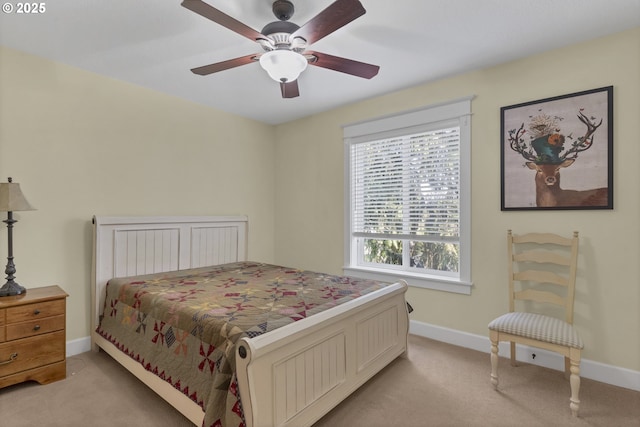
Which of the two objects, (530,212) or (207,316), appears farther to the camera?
(530,212)

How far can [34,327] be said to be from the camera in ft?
7.54

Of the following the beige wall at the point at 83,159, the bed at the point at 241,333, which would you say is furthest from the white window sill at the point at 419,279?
the beige wall at the point at 83,159

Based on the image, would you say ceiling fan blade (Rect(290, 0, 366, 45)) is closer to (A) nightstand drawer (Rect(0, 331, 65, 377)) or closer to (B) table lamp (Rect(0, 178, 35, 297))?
(B) table lamp (Rect(0, 178, 35, 297))

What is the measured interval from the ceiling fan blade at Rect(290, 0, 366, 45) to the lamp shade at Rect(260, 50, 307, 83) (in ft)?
0.38

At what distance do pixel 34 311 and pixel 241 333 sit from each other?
1.75m

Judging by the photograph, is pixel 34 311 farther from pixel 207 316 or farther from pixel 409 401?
pixel 409 401

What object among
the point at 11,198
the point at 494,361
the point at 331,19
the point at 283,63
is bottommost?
the point at 494,361

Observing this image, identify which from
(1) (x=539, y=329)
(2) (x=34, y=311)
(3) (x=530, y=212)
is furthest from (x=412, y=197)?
(2) (x=34, y=311)

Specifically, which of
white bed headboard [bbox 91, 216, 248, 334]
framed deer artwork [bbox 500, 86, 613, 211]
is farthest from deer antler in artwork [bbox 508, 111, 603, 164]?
white bed headboard [bbox 91, 216, 248, 334]

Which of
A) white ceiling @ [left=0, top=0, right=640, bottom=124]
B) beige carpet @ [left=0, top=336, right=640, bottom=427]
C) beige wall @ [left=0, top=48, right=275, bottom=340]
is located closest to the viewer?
beige carpet @ [left=0, top=336, right=640, bottom=427]

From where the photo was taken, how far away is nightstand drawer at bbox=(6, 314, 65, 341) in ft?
7.26

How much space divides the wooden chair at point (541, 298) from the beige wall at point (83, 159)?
3.15m

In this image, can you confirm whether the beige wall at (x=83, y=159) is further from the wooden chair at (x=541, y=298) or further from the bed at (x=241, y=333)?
the wooden chair at (x=541, y=298)

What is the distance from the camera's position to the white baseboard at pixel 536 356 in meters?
2.29
